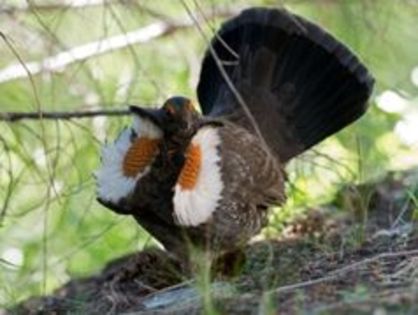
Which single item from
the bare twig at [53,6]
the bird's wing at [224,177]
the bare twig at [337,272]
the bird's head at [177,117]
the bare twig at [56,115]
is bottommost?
the bare twig at [337,272]

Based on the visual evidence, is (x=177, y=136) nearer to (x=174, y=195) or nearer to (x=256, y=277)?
(x=174, y=195)

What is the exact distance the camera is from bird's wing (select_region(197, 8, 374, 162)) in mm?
6035

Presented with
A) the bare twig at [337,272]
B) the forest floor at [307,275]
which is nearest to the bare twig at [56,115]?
the forest floor at [307,275]

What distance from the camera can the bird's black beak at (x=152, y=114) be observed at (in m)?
5.12

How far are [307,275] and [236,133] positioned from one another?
40.0 inches

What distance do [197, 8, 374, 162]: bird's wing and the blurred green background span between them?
8.5 inches

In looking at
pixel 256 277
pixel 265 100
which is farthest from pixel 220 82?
pixel 256 277

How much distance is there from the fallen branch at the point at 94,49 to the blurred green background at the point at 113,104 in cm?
3

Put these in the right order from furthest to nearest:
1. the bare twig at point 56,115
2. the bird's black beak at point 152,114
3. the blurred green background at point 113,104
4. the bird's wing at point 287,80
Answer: the blurred green background at point 113,104 → the bird's wing at point 287,80 → the bare twig at point 56,115 → the bird's black beak at point 152,114

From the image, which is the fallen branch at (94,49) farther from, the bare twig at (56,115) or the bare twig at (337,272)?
the bare twig at (337,272)

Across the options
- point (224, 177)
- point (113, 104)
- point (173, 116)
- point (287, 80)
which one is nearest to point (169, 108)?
point (173, 116)

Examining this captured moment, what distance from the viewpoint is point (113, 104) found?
21.5ft

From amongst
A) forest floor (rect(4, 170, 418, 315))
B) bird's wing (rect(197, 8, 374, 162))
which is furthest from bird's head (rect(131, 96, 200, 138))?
bird's wing (rect(197, 8, 374, 162))

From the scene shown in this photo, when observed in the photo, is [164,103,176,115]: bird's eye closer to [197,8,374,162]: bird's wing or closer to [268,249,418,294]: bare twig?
[197,8,374,162]: bird's wing
